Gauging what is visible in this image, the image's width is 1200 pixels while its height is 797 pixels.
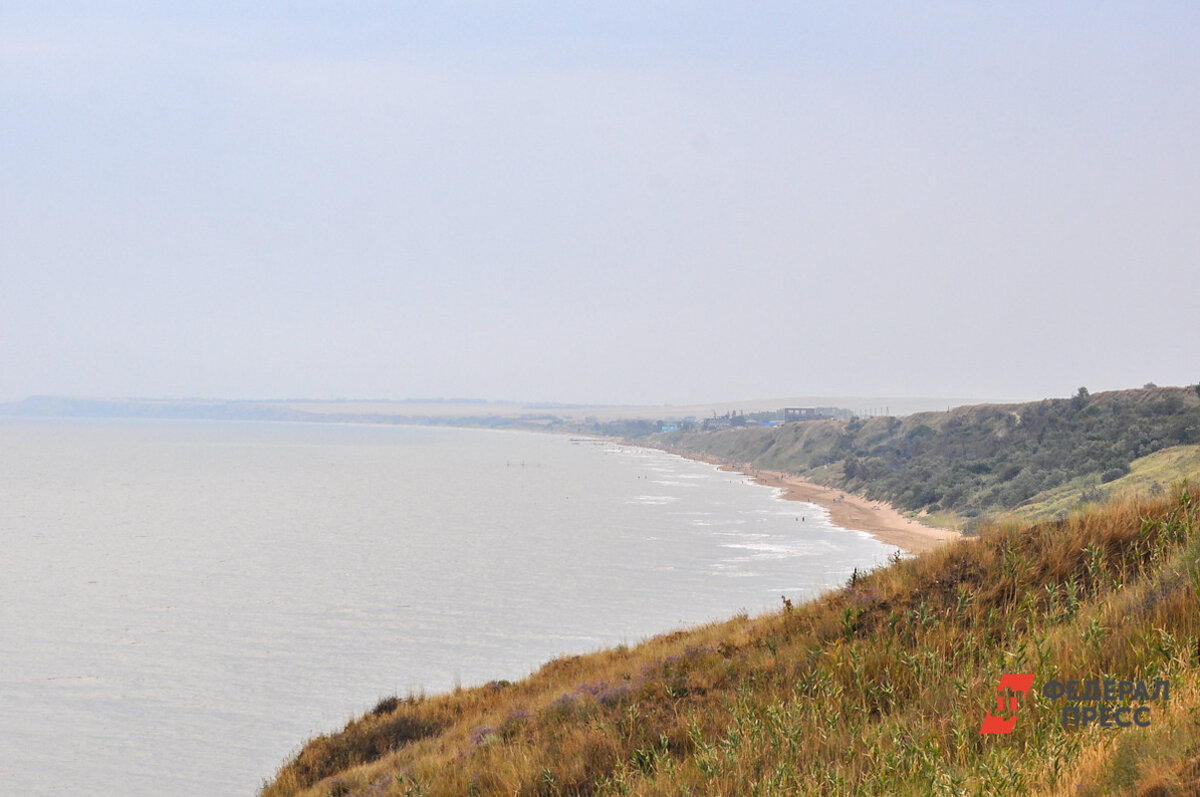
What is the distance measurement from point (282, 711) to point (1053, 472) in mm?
73317

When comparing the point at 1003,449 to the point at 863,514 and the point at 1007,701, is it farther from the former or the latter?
the point at 1007,701

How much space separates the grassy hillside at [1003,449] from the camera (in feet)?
246

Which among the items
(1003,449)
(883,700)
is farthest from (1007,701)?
(1003,449)

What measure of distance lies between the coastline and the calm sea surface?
9.26 ft

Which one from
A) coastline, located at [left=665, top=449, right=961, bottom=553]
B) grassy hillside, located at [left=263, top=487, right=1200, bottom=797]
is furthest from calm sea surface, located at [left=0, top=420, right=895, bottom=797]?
grassy hillside, located at [left=263, top=487, right=1200, bottom=797]

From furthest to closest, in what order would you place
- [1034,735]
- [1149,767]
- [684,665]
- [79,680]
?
[79,680] → [684,665] → [1034,735] → [1149,767]

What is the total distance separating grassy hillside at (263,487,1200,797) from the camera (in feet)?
16.8

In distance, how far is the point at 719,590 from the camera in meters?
48.3

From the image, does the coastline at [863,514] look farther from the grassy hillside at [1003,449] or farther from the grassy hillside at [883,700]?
the grassy hillside at [883,700]

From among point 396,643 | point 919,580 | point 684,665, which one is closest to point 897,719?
point 919,580

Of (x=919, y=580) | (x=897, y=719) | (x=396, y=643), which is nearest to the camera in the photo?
(x=897, y=719)

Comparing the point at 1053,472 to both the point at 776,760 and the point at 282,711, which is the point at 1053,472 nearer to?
the point at 282,711

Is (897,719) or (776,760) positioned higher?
(897,719)

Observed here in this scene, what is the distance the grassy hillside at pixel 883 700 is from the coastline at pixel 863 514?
33359 mm
